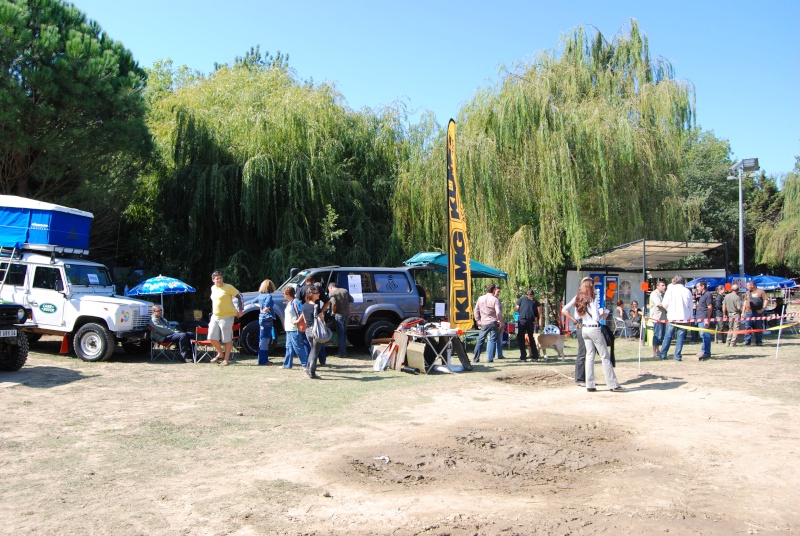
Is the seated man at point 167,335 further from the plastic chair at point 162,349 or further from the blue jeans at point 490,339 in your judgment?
the blue jeans at point 490,339

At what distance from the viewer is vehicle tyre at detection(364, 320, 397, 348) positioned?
14.8 metres

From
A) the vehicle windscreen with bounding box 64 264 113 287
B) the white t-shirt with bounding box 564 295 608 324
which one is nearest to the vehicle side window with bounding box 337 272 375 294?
the vehicle windscreen with bounding box 64 264 113 287

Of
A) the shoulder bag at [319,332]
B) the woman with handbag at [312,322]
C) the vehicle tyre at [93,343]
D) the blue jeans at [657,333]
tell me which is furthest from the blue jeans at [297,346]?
the blue jeans at [657,333]

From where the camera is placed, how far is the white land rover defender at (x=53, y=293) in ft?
41.8

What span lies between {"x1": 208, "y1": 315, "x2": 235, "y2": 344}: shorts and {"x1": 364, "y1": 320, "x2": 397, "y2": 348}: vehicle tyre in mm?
3281

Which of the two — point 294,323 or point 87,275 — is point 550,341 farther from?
point 87,275

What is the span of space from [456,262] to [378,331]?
3006 mm

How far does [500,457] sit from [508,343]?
10.8m

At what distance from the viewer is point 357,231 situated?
19.8m

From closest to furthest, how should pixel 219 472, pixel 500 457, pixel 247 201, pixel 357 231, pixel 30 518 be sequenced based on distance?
pixel 30 518
pixel 219 472
pixel 500 457
pixel 247 201
pixel 357 231

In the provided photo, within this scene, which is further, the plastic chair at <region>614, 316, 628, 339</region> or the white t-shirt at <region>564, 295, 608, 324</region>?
the plastic chair at <region>614, 316, 628, 339</region>

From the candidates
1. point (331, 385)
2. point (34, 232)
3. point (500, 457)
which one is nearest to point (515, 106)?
point (331, 385)

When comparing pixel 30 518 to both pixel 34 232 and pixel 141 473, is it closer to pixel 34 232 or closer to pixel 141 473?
pixel 141 473

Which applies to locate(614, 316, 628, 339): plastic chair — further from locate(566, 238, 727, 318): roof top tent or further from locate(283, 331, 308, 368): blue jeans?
locate(283, 331, 308, 368): blue jeans
